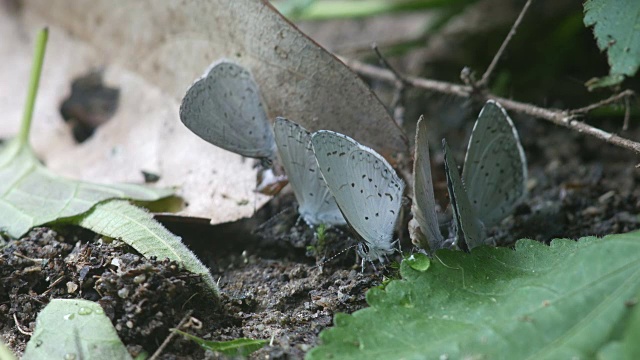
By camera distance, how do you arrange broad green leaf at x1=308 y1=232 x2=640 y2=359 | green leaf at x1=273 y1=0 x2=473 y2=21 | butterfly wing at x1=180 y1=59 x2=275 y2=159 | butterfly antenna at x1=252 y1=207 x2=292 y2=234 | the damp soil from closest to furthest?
broad green leaf at x1=308 y1=232 x2=640 y2=359, the damp soil, butterfly wing at x1=180 y1=59 x2=275 y2=159, butterfly antenna at x1=252 y1=207 x2=292 y2=234, green leaf at x1=273 y1=0 x2=473 y2=21

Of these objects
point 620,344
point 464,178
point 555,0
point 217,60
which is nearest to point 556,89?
point 555,0

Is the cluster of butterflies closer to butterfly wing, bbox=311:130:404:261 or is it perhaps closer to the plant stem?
butterfly wing, bbox=311:130:404:261

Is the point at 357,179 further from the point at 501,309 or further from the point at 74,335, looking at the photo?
the point at 74,335

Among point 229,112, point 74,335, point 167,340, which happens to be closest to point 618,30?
point 229,112

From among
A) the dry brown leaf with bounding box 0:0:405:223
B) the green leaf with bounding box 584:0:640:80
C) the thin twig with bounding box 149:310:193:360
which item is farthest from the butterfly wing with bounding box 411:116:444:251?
the thin twig with bounding box 149:310:193:360

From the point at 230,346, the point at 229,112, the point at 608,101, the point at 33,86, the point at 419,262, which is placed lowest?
the point at 230,346

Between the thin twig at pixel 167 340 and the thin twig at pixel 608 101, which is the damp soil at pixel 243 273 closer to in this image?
the thin twig at pixel 167 340

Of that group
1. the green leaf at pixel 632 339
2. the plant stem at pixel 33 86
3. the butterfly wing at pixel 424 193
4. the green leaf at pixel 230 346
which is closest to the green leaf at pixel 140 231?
the green leaf at pixel 230 346
